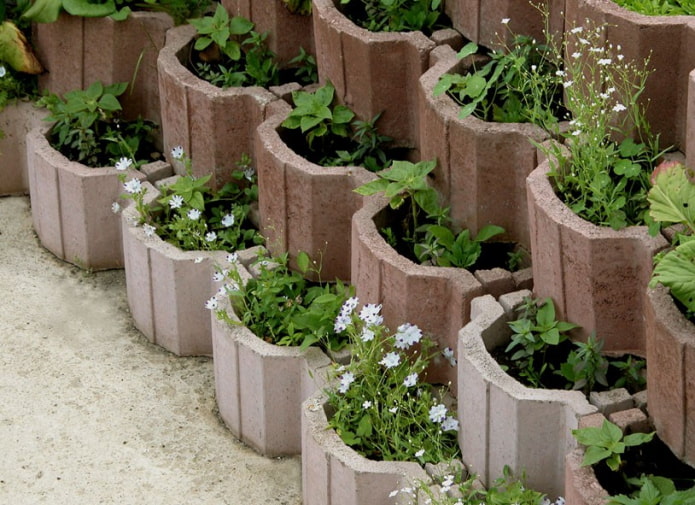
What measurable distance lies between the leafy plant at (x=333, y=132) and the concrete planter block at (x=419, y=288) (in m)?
0.48

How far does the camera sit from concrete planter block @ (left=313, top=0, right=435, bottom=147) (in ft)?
18.3

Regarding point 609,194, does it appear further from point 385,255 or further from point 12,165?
point 12,165

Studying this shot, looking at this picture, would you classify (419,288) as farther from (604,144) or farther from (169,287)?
(169,287)

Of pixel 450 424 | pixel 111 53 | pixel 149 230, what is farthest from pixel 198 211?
pixel 450 424

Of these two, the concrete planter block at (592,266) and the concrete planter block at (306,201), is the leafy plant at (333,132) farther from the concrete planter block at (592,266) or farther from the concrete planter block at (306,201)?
the concrete planter block at (592,266)

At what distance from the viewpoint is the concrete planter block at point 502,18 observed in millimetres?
5250

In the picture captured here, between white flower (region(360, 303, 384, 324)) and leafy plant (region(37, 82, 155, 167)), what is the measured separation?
67.8 inches

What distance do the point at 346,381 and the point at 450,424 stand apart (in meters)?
0.37

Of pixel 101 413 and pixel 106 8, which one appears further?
pixel 106 8

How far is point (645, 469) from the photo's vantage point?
176 inches

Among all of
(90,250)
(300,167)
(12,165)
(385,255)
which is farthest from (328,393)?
(12,165)

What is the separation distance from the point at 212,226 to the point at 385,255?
1.19 meters

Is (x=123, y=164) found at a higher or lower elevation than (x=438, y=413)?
higher

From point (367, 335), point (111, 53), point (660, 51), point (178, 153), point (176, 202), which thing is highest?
point (660, 51)
